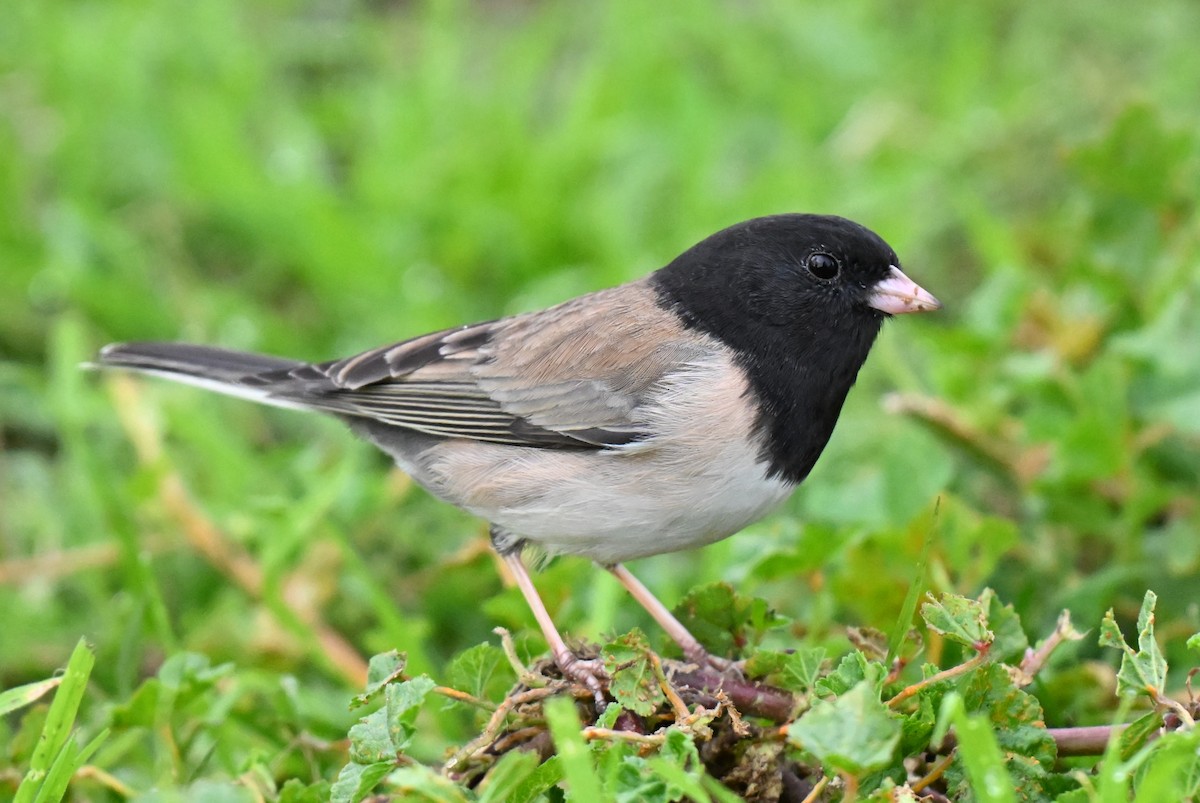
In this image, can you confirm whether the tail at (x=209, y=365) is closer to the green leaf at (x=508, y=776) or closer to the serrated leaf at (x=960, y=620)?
the green leaf at (x=508, y=776)

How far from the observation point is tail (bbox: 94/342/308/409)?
10.9ft

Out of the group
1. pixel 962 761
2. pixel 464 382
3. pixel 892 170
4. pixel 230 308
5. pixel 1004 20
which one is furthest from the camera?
pixel 1004 20

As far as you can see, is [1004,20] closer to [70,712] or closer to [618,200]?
[618,200]

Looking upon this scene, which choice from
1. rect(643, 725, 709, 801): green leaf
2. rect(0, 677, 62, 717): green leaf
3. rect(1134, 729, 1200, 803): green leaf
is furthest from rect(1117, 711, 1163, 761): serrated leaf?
rect(0, 677, 62, 717): green leaf

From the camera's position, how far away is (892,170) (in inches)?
200

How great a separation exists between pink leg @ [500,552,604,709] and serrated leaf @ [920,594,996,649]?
60cm

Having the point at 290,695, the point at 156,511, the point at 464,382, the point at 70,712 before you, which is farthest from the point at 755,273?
the point at 156,511

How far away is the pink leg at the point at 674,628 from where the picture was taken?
2.46 metres

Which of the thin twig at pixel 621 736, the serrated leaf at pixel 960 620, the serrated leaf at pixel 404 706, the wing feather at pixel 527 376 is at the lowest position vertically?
the thin twig at pixel 621 736

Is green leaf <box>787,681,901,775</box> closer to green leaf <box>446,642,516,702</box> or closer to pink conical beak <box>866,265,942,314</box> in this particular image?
green leaf <box>446,642,516,702</box>

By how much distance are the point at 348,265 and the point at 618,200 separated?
106cm

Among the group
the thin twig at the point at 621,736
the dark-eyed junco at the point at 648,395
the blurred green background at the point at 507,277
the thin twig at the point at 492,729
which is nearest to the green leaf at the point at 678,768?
the thin twig at the point at 621,736

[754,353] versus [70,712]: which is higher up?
[754,353]

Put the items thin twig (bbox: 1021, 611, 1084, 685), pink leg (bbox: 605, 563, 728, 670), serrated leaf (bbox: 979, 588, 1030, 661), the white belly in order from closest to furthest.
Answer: thin twig (bbox: 1021, 611, 1084, 685) < serrated leaf (bbox: 979, 588, 1030, 661) < pink leg (bbox: 605, 563, 728, 670) < the white belly
